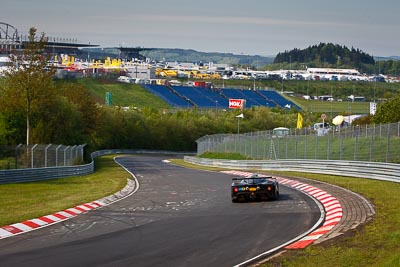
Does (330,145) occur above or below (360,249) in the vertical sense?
above

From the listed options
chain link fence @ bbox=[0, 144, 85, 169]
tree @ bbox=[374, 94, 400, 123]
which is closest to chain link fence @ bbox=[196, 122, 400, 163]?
chain link fence @ bbox=[0, 144, 85, 169]

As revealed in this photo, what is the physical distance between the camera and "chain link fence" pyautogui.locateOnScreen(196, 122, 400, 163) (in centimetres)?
3584

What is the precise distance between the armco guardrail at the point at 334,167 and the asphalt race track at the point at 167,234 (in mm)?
6578

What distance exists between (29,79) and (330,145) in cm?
2136

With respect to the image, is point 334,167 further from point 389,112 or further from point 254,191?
point 389,112

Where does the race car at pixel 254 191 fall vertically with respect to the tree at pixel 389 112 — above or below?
below

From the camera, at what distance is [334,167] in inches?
1638

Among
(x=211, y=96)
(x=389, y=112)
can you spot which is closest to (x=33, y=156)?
(x=389, y=112)

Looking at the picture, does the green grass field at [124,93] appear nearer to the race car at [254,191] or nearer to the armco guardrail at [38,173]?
the armco guardrail at [38,173]

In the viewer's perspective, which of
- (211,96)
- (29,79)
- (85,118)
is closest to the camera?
(29,79)

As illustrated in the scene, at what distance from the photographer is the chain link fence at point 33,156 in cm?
3616

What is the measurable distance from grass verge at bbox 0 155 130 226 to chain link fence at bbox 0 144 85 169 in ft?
4.33

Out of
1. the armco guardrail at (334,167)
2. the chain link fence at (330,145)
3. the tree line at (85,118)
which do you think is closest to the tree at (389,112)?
the tree line at (85,118)

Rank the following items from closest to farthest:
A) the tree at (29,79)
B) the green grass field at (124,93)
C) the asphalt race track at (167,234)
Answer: the asphalt race track at (167,234) < the tree at (29,79) < the green grass field at (124,93)
